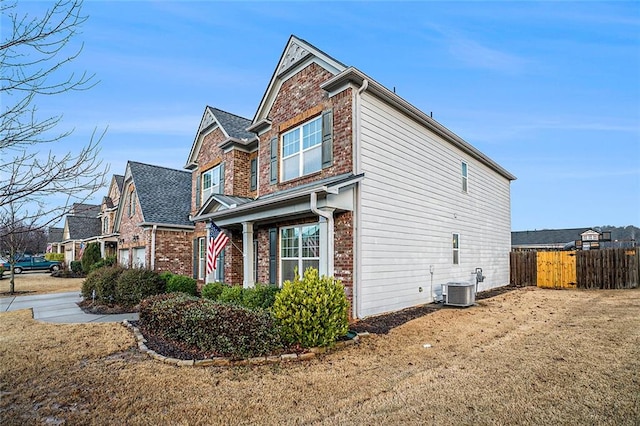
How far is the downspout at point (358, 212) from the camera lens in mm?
9102

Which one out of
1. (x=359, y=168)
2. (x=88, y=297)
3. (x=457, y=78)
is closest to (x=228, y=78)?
(x=359, y=168)

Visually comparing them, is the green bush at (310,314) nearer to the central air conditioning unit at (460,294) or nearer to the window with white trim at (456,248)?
the central air conditioning unit at (460,294)

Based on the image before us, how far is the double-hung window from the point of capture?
54.3 ft

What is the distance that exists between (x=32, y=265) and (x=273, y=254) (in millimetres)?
34222

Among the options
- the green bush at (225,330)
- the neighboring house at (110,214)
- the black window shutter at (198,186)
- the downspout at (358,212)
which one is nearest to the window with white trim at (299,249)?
the downspout at (358,212)

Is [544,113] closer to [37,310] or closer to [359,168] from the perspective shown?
[359,168]

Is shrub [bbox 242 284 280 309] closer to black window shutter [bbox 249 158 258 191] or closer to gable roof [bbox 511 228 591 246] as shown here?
black window shutter [bbox 249 158 258 191]

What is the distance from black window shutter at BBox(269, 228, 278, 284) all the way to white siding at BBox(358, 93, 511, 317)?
3.63m

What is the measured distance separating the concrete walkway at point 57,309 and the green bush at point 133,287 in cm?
128

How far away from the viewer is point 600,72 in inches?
A: 487

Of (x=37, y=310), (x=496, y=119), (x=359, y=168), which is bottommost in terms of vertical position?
(x=37, y=310)

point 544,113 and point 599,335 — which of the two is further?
point 544,113

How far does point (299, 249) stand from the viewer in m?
11.0

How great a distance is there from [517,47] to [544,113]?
655 centimetres
